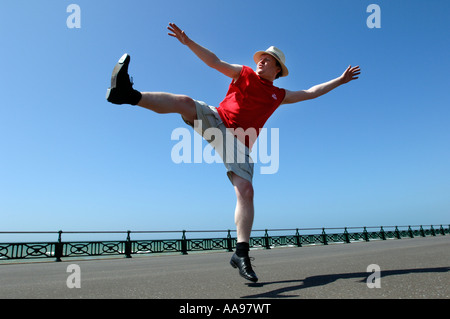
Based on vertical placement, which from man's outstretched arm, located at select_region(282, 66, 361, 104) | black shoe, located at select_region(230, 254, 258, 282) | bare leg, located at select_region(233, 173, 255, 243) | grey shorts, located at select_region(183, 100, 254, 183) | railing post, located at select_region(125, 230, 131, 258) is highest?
man's outstretched arm, located at select_region(282, 66, 361, 104)

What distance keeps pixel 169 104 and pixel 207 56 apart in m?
0.73

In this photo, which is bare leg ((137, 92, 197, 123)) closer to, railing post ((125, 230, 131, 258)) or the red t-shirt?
the red t-shirt

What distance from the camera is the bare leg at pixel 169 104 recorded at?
2.41m

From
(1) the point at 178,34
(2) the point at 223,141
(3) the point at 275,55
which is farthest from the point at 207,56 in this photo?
(2) the point at 223,141

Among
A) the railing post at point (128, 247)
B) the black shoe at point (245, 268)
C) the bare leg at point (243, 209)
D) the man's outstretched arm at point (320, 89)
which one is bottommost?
the railing post at point (128, 247)

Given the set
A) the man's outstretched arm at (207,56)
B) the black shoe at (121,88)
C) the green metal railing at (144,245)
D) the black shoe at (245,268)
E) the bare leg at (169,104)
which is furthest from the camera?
the green metal railing at (144,245)

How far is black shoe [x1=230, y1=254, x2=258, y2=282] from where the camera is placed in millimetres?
2123

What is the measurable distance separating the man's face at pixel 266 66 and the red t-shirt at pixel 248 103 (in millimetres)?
91

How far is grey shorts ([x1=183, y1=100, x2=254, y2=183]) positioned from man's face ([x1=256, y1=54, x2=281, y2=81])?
0.72m

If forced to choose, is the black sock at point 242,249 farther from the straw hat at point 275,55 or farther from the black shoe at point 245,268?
the straw hat at point 275,55

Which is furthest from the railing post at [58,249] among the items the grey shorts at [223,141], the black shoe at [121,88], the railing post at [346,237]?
the railing post at [346,237]

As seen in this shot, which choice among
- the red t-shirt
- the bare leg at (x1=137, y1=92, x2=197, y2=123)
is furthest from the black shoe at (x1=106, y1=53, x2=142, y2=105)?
the red t-shirt

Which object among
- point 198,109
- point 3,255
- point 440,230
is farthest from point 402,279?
point 440,230
